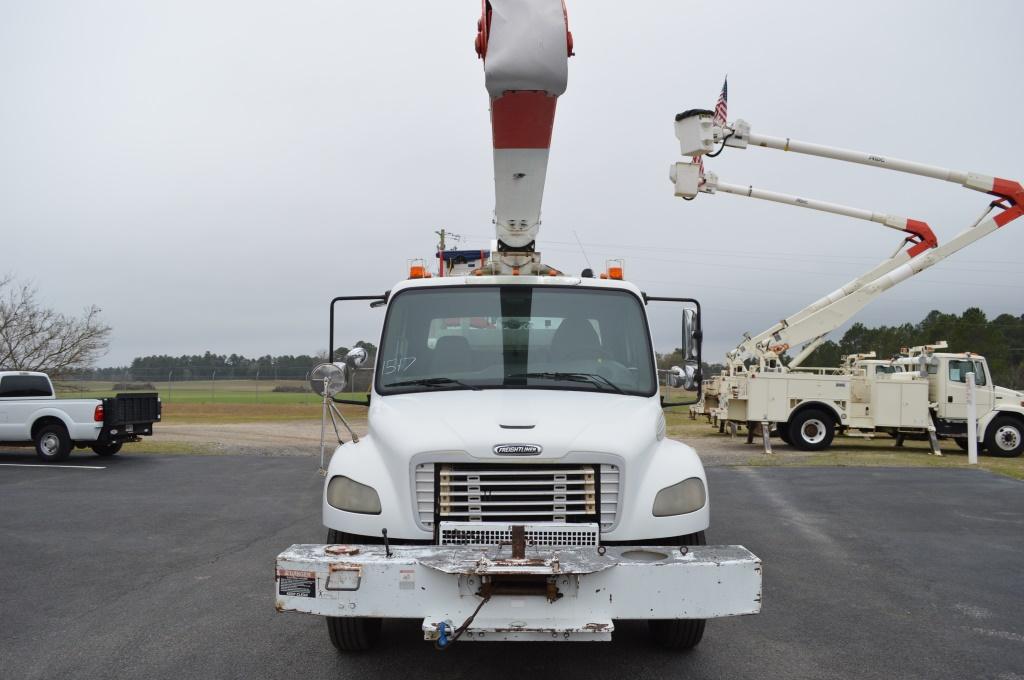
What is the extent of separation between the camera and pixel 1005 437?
18.4m

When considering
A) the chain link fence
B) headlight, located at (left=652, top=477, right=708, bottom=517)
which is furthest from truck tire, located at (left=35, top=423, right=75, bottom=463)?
the chain link fence

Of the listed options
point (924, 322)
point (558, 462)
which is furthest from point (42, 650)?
point (924, 322)

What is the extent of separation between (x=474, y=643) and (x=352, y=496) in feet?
4.66

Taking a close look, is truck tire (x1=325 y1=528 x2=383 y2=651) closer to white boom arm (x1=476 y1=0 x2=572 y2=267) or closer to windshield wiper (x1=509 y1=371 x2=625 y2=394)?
windshield wiper (x1=509 y1=371 x2=625 y2=394)

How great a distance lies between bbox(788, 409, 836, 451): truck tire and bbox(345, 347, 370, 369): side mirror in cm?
1487

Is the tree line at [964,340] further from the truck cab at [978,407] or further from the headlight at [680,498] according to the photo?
the headlight at [680,498]

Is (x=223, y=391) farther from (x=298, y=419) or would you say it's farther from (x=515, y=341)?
(x=515, y=341)

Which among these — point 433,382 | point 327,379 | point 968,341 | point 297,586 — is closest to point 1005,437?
point 433,382

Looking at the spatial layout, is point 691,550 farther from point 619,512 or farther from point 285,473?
point 285,473

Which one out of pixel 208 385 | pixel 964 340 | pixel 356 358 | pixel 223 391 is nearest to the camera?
pixel 356 358

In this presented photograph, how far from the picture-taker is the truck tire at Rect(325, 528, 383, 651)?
4.41m

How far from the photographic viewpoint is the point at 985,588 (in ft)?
20.8

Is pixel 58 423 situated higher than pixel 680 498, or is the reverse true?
pixel 680 498

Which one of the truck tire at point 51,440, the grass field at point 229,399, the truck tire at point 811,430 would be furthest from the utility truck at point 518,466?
the grass field at point 229,399
